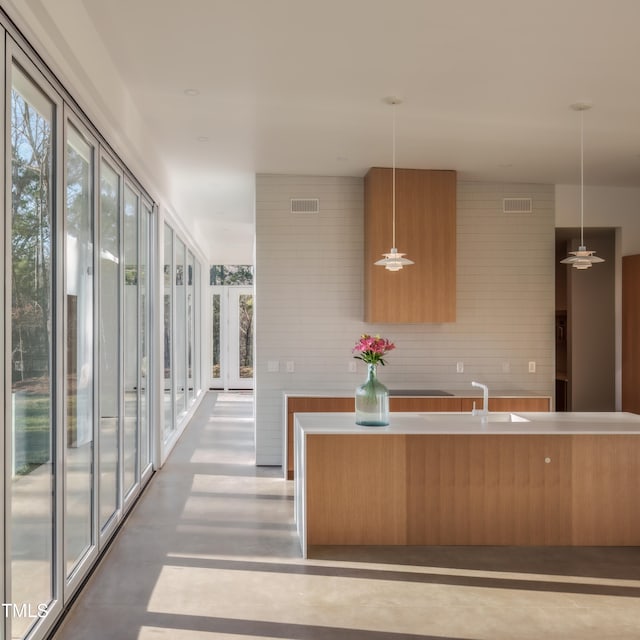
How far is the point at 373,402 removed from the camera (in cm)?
439

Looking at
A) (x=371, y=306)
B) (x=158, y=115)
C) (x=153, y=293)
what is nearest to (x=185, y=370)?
(x=153, y=293)

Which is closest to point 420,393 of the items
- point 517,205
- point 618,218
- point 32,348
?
point 517,205

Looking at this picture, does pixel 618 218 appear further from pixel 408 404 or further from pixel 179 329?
pixel 179 329

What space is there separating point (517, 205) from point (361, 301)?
6.54 feet

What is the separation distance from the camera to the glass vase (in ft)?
14.4

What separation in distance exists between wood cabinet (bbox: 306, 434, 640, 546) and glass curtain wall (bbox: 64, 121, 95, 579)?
143 cm

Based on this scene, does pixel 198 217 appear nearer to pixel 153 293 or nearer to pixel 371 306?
pixel 153 293

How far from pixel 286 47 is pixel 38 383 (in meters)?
2.28

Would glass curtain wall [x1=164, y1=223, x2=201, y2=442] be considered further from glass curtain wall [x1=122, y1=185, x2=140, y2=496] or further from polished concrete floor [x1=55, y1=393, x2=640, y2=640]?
polished concrete floor [x1=55, y1=393, x2=640, y2=640]

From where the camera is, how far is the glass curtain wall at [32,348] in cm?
260

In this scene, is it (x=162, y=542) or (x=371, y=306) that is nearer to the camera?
(x=162, y=542)

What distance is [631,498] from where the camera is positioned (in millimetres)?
4383

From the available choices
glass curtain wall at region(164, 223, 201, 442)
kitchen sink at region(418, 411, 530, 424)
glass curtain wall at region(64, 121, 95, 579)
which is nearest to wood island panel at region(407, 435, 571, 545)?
kitchen sink at region(418, 411, 530, 424)

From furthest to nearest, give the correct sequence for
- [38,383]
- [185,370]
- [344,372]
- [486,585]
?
1. [185,370]
2. [344,372]
3. [486,585]
4. [38,383]
